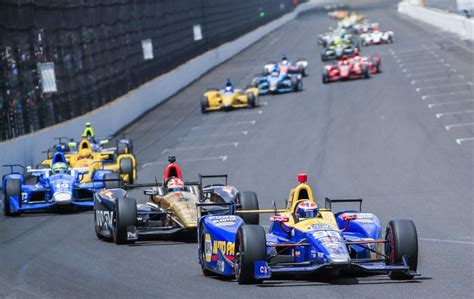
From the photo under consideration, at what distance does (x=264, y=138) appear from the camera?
1481 inches

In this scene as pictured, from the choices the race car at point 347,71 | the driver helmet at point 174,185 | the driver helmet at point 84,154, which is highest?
the driver helmet at point 174,185

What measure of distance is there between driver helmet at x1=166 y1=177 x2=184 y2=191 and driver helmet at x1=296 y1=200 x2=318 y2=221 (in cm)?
480

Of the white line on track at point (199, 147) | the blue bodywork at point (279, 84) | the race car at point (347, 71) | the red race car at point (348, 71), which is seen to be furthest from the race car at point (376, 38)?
the white line on track at point (199, 147)

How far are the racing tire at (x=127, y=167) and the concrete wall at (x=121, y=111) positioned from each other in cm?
353

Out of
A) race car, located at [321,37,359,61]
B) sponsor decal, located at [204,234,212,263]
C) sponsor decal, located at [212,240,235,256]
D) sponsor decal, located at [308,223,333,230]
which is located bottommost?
race car, located at [321,37,359,61]

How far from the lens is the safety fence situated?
3197 centimetres

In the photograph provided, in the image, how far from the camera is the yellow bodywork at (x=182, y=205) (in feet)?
59.0

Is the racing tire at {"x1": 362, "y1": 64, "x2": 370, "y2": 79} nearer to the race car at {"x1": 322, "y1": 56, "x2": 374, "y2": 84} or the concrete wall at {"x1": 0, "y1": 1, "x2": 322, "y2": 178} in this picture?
the race car at {"x1": 322, "y1": 56, "x2": 374, "y2": 84}

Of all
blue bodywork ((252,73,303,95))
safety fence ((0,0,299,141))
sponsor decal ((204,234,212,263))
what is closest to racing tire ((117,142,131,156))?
safety fence ((0,0,299,141))

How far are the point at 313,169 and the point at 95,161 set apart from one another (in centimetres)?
599

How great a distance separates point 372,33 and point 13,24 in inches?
1752

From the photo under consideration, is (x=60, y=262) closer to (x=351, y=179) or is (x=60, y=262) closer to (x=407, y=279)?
(x=407, y=279)

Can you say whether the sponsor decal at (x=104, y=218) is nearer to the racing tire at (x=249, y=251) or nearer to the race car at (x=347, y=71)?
the racing tire at (x=249, y=251)

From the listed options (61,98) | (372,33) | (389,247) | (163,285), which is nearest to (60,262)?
(163,285)
